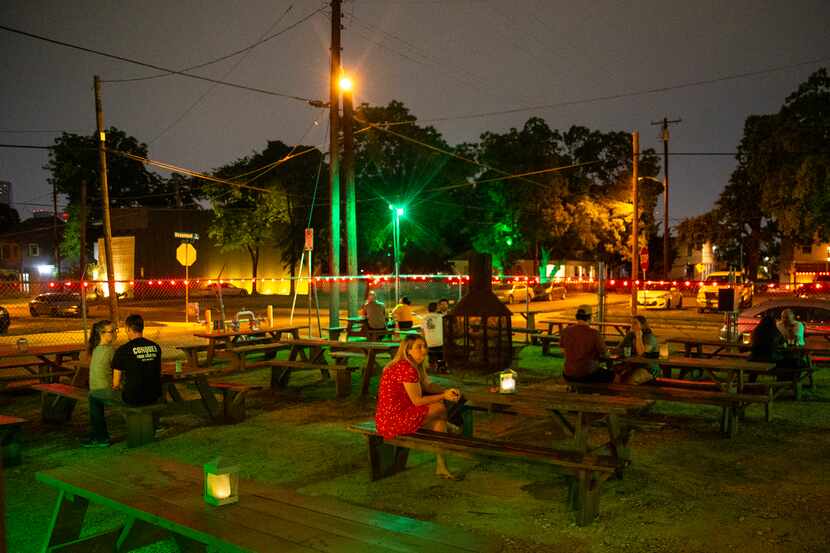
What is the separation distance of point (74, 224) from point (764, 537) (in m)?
58.6

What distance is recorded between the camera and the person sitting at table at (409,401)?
6.14 meters

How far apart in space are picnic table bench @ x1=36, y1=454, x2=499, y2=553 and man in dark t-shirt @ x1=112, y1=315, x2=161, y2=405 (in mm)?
2966

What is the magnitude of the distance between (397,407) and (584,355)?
3234mm

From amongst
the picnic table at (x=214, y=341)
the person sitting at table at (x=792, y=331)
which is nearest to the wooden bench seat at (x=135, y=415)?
the picnic table at (x=214, y=341)

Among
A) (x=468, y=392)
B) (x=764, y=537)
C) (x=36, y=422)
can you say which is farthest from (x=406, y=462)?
(x=36, y=422)

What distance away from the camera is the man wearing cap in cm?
846

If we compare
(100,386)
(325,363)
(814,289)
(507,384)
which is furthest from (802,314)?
(814,289)

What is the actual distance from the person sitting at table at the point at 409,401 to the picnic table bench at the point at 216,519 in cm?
202

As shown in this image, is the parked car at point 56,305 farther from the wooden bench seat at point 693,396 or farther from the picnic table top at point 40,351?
the wooden bench seat at point 693,396

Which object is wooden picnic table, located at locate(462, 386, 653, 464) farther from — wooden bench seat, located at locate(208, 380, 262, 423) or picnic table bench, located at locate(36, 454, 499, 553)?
wooden bench seat, located at locate(208, 380, 262, 423)

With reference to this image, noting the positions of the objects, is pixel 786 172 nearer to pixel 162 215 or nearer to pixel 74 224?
pixel 162 215

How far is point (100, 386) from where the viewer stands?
323 inches

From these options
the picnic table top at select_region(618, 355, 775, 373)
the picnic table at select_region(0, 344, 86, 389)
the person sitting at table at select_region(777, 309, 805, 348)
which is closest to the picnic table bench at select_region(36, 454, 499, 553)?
the picnic table top at select_region(618, 355, 775, 373)

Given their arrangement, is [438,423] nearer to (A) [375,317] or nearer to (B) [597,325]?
(A) [375,317]
